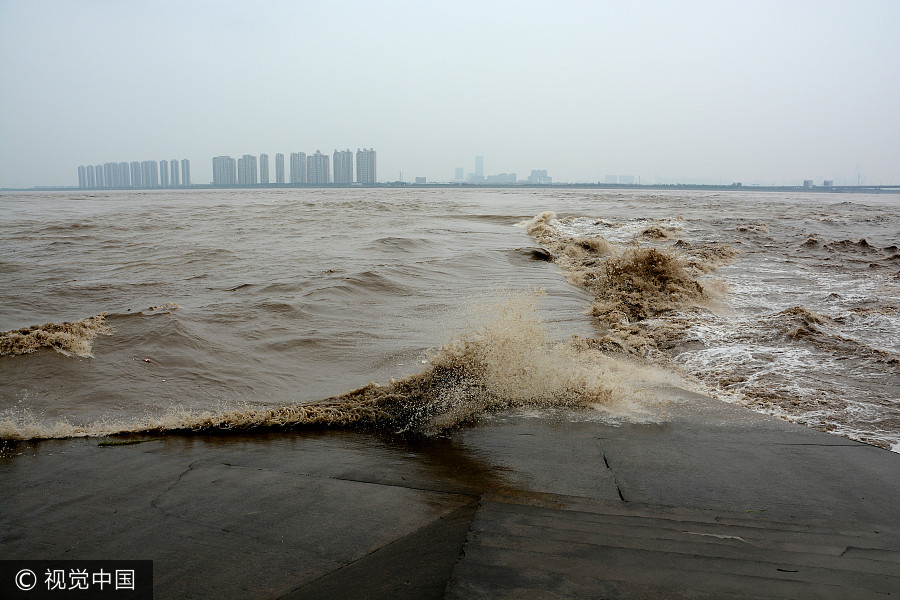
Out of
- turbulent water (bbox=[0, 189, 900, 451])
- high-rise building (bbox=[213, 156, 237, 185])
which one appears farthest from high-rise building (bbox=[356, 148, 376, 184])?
turbulent water (bbox=[0, 189, 900, 451])

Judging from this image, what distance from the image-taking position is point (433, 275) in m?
10.6

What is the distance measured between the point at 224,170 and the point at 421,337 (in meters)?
159

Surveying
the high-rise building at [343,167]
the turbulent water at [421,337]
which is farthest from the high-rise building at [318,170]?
the turbulent water at [421,337]

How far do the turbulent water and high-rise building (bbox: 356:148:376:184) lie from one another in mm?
143355

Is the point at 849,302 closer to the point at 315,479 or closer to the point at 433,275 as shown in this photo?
the point at 433,275

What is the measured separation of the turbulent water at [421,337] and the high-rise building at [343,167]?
145 meters

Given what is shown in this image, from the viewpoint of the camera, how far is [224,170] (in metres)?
148

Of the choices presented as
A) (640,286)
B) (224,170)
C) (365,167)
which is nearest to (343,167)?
(365,167)

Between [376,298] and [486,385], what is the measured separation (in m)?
4.21

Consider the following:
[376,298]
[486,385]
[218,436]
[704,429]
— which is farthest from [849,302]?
[218,436]

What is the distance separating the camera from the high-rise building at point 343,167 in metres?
153

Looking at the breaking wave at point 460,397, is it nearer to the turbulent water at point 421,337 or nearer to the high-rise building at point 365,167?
the turbulent water at point 421,337

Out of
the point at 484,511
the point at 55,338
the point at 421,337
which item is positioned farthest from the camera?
the point at 421,337

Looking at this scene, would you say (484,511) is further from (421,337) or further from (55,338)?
(55,338)
